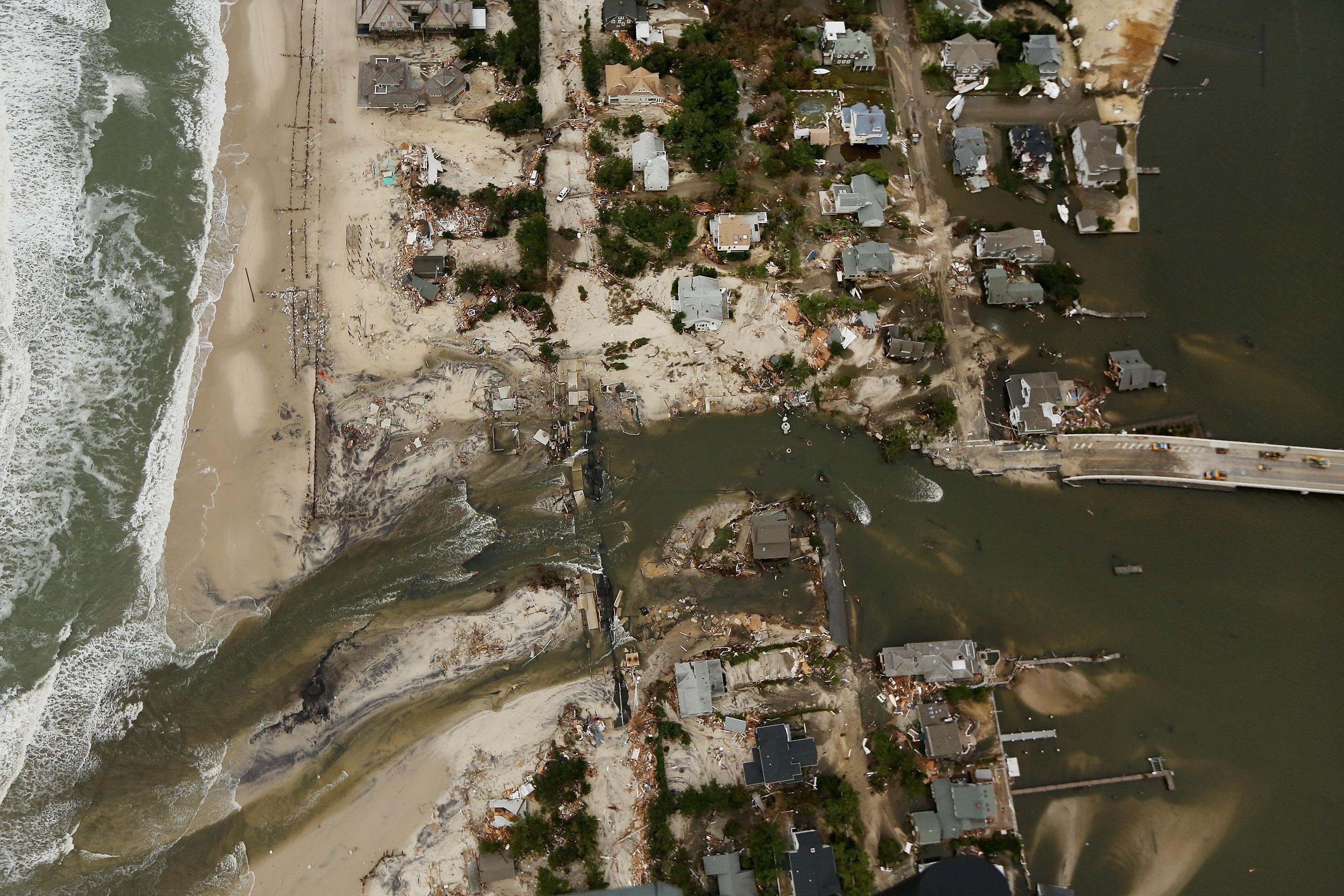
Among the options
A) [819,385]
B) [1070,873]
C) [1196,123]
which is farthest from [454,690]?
[1196,123]

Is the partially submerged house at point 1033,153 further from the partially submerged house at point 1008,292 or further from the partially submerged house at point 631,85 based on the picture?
the partially submerged house at point 631,85

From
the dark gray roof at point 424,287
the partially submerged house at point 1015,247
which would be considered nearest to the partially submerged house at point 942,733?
the partially submerged house at point 1015,247

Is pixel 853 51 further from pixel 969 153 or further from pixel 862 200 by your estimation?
pixel 862 200

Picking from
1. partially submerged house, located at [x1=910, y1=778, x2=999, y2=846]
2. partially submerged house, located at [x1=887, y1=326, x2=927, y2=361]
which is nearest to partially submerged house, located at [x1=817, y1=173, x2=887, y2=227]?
partially submerged house, located at [x1=887, y1=326, x2=927, y2=361]

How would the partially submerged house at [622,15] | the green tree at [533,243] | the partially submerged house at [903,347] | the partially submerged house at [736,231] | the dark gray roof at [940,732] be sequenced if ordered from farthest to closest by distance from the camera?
the partially submerged house at [622,15] < the partially submerged house at [736,231] < the green tree at [533,243] < the partially submerged house at [903,347] < the dark gray roof at [940,732]

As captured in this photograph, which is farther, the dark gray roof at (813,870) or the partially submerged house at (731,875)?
the partially submerged house at (731,875)

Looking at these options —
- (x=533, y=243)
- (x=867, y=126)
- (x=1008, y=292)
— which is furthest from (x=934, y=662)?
(x=533, y=243)
